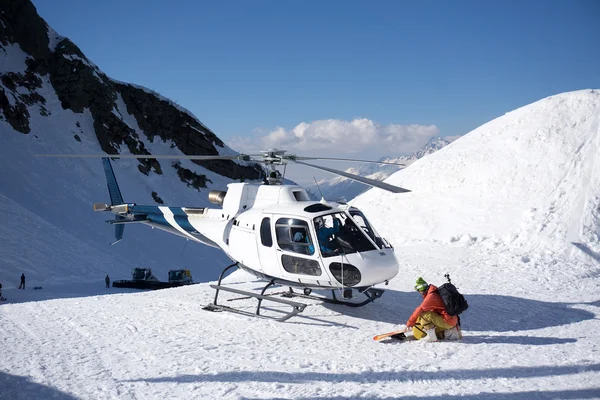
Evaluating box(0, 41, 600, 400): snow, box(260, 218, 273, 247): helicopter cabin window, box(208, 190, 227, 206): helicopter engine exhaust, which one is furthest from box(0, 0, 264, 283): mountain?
box(260, 218, 273, 247): helicopter cabin window

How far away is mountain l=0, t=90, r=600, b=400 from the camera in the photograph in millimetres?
5832

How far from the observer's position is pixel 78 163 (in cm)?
4588

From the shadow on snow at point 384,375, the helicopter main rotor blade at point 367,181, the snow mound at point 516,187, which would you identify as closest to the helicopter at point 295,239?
the helicopter main rotor blade at point 367,181

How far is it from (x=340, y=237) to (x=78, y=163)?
44.1m

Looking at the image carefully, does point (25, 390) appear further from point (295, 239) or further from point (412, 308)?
point (412, 308)

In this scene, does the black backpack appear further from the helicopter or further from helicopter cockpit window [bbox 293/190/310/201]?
helicopter cockpit window [bbox 293/190/310/201]

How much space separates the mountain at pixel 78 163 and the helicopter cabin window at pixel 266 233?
17.1 m

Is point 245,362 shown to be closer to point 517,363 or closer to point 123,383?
point 123,383

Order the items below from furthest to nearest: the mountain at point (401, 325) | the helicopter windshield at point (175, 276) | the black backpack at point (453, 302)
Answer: the helicopter windshield at point (175, 276) → the black backpack at point (453, 302) → the mountain at point (401, 325)

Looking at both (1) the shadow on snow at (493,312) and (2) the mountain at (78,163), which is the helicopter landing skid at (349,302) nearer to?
(1) the shadow on snow at (493,312)

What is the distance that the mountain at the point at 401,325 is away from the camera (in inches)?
230

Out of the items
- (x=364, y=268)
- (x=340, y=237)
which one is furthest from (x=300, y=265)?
(x=364, y=268)

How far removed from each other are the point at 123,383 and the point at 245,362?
1688 millimetres

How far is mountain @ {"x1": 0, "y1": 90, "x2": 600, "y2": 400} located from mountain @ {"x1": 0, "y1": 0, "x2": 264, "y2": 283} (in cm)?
1585
